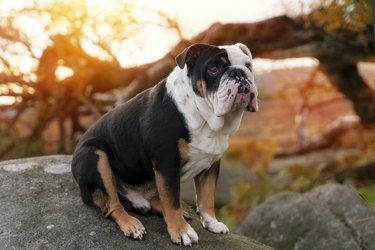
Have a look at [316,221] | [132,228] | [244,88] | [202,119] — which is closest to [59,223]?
[132,228]

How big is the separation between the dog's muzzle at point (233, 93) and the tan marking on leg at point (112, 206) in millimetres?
982

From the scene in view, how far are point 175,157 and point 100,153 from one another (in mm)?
639

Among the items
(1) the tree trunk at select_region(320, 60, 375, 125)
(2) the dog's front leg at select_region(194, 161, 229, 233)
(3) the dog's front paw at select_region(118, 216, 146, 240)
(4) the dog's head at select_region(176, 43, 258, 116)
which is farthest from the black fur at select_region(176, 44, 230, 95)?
(1) the tree trunk at select_region(320, 60, 375, 125)

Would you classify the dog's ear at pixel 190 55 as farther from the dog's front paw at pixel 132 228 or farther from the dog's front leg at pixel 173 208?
the dog's front paw at pixel 132 228

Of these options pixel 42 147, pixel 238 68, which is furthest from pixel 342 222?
pixel 42 147

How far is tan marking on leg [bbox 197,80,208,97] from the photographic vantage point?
3.76m

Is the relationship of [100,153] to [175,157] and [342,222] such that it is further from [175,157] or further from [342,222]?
[342,222]

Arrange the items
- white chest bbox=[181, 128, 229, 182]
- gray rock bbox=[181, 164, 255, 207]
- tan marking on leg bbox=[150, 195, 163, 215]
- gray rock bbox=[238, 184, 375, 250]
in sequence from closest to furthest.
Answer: white chest bbox=[181, 128, 229, 182] < tan marking on leg bbox=[150, 195, 163, 215] < gray rock bbox=[238, 184, 375, 250] < gray rock bbox=[181, 164, 255, 207]

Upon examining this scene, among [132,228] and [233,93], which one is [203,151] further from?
[132,228]

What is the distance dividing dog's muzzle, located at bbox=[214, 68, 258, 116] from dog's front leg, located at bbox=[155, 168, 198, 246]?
1.88 feet

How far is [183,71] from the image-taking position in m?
4.01

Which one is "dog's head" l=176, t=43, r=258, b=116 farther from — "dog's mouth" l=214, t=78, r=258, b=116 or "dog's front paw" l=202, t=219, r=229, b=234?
"dog's front paw" l=202, t=219, r=229, b=234

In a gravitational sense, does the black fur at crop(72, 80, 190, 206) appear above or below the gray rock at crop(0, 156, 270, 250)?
above

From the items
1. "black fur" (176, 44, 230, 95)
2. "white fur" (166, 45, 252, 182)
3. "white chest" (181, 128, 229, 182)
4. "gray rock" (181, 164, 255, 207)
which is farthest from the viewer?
"gray rock" (181, 164, 255, 207)
